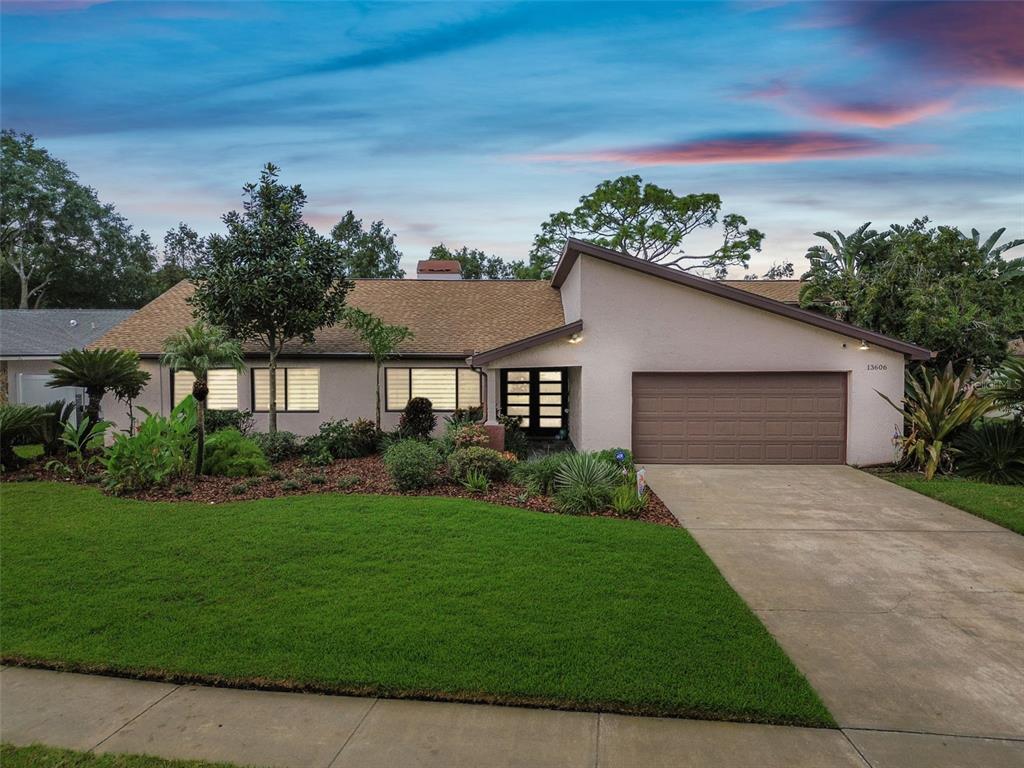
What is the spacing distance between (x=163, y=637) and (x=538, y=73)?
12567mm

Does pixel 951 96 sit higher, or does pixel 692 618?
pixel 951 96

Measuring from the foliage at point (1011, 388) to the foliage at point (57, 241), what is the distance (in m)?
47.8

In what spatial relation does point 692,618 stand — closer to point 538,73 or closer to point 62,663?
point 62,663

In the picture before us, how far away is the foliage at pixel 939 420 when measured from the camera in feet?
42.8

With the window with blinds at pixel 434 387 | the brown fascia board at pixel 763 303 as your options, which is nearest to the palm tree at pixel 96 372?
the window with blinds at pixel 434 387

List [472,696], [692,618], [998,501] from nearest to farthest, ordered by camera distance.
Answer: [472,696]
[692,618]
[998,501]

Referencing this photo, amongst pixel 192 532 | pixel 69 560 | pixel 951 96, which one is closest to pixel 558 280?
pixel 951 96

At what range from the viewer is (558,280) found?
20172mm

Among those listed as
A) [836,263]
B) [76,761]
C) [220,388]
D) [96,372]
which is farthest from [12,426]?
[836,263]

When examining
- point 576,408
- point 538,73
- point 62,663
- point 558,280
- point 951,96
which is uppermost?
point 538,73

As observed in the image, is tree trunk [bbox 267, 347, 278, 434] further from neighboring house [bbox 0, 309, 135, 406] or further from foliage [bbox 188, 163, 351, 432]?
neighboring house [bbox 0, 309, 135, 406]

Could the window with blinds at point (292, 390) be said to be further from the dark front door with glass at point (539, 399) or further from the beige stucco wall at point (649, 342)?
the beige stucco wall at point (649, 342)

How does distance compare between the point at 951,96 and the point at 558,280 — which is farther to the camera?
the point at 558,280

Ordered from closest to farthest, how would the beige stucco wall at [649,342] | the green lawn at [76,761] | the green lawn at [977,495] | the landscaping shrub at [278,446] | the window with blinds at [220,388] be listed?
the green lawn at [76,761]
the green lawn at [977,495]
the landscaping shrub at [278,446]
the beige stucco wall at [649,342]
the window with blinds at [220,388]
